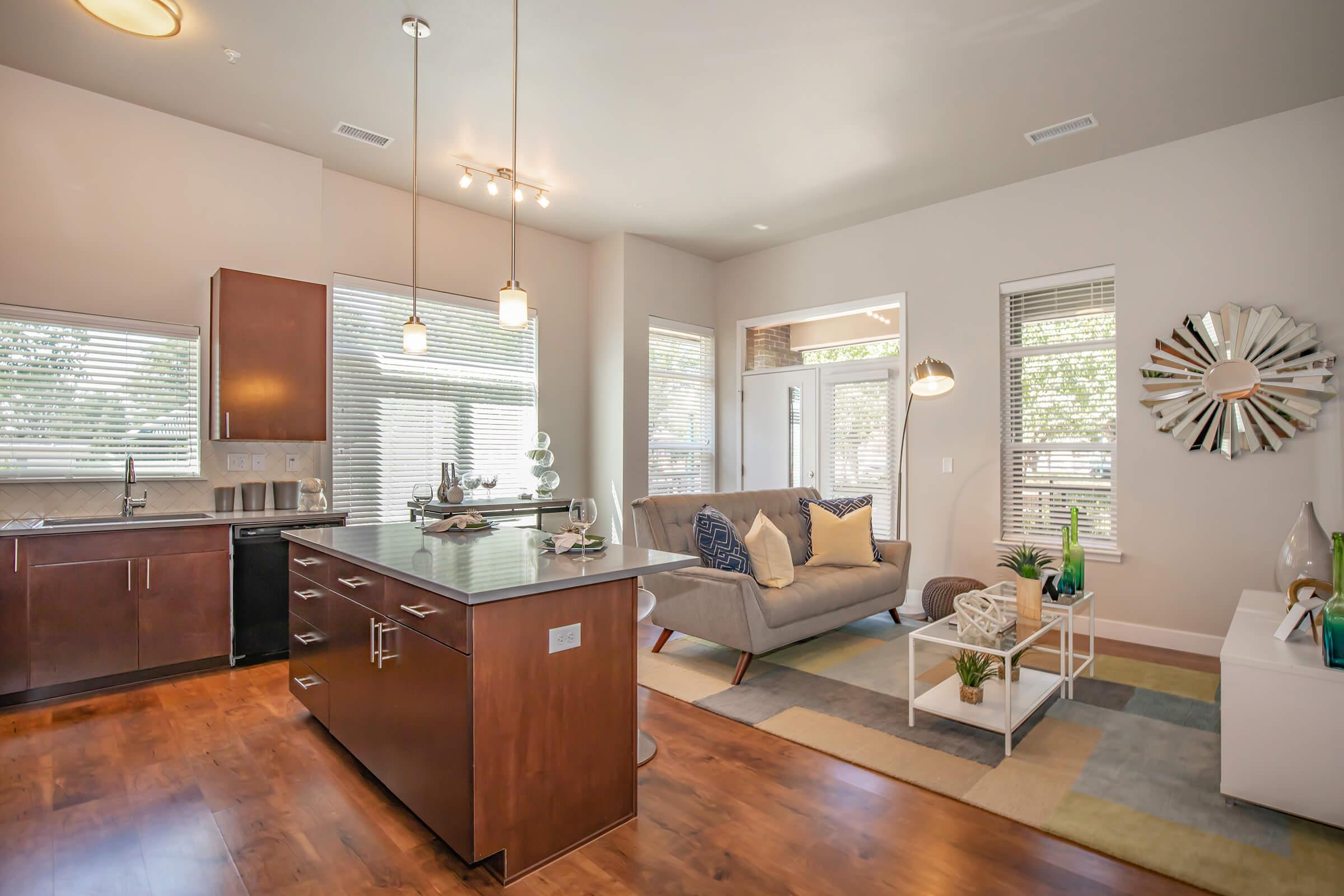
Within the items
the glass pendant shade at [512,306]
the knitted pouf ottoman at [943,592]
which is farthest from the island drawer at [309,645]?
the knitted pouf ottoman at [943,592]

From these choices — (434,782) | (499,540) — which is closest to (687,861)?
(434,782)

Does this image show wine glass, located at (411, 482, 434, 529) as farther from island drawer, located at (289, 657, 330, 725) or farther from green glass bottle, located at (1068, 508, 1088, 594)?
green glass bottle, located at (1068, 508, 1088, 594)

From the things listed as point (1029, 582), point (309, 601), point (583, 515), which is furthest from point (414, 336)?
point (1029, 582)

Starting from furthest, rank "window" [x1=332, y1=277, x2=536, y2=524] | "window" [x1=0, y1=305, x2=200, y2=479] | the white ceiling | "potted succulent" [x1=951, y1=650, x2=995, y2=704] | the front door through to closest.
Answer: the front door
"window" [x1=332, y1=277, x2=536, y2=524]
"window" [x1=0, y1=305, x2=200, y2=479]
the white ceiling
"potted succulent" [x1=951, y1=650, x2=995, y2=704]

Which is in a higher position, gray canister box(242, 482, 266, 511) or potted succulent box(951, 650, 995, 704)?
gray canister box(242, 482, 266, 511)

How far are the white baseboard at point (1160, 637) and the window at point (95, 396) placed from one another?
594 centimetres

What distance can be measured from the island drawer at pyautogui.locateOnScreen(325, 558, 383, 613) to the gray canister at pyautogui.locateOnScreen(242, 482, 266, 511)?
2.01m

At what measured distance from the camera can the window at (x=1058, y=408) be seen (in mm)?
4625

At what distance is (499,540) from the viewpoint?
2799 millimetres

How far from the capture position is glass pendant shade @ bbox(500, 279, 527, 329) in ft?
9.02

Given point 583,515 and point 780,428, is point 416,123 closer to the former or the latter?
point 583,515

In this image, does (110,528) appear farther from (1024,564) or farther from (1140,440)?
(1140,440)

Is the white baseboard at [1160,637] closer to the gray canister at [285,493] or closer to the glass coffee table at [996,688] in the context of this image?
the glass coffee table at [996,688]

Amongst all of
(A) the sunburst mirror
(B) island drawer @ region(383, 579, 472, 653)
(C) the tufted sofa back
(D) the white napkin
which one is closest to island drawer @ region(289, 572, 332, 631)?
(D) the white napkin
